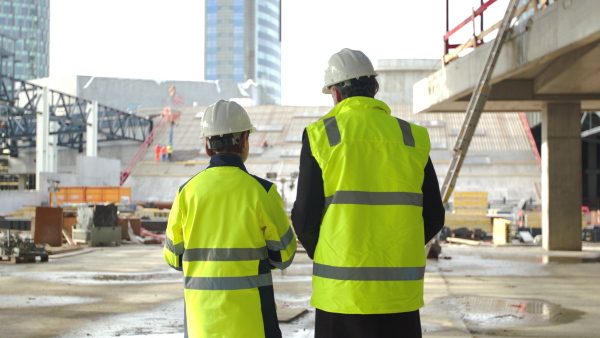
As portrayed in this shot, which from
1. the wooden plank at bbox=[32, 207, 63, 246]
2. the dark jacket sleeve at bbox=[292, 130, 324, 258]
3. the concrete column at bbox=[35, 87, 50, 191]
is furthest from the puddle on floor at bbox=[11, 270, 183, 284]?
the concrete column at bbox=[35, 87, 50, 191]

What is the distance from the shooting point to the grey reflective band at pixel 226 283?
3309 millimetres

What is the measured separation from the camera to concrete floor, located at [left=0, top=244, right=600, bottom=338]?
23.6ft

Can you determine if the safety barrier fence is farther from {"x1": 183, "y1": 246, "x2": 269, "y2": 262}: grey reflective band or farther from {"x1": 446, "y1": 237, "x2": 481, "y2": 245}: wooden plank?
{"x1": 183, "y1": 246, "x2": 269, "y2": 262}: grey reflective band

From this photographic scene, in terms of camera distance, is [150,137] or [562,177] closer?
[562,177]

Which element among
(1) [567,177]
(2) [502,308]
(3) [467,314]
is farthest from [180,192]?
(1) [567,177]

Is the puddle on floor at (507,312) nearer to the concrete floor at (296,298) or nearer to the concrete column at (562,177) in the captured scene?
the concrete floor at (296,298)

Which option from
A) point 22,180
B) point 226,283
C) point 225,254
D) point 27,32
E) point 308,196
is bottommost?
point 226,283

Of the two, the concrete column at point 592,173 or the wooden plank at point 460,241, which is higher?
the concrete column at point 592,173

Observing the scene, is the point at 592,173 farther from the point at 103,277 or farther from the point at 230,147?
the point at 230,147

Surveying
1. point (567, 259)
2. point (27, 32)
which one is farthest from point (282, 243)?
point (27, 32)

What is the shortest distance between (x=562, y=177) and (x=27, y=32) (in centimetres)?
13815

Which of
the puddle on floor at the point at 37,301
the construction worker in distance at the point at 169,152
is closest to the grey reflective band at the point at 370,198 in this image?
the puddle on floor at the point at 37,301

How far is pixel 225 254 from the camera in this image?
3355 mm

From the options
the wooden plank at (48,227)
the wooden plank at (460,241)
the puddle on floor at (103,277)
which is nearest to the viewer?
the puddle on floor at (103,277)
